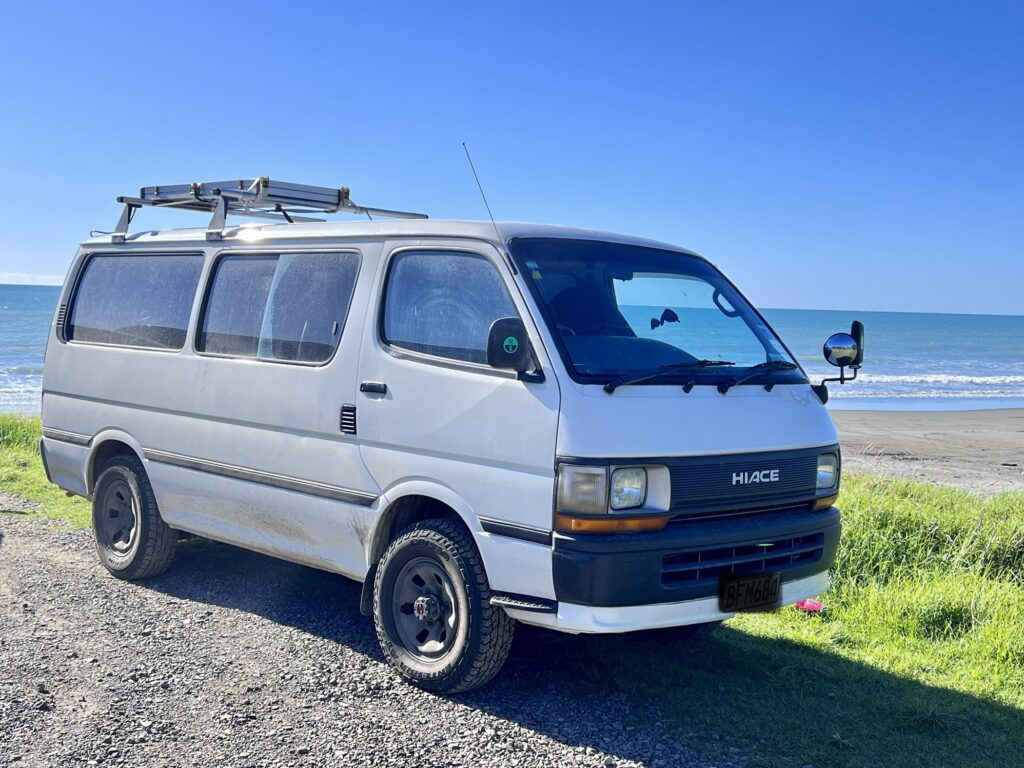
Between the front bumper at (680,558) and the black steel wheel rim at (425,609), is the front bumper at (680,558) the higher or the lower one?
the higher one

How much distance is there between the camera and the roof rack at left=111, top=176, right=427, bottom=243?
6.71 meters

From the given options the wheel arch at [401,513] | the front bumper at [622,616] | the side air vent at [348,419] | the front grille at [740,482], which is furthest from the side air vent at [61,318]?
the front grille at [740,482]

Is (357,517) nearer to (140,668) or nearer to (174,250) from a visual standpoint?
(140,668)

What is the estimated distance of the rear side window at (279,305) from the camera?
543cm

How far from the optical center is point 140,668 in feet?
16.6

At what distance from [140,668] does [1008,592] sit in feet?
17.2

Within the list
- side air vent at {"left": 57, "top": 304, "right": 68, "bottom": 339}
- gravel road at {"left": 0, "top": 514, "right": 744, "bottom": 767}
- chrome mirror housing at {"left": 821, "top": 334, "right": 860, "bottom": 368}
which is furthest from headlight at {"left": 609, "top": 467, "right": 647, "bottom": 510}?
side air vent at {"left": 57, "top": 304, "right": 68, "bottom": 339}

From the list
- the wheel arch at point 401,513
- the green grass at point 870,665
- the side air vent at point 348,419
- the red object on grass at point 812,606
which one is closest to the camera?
the green grass at point 870,665

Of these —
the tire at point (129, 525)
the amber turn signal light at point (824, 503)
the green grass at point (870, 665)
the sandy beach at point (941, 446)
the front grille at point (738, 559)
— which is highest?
the amber turn signal light at point (824, 503)

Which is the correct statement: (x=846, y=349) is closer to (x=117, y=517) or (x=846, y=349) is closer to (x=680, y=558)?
(x=680, y=558)

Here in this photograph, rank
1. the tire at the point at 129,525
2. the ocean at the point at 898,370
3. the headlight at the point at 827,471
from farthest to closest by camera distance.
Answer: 1. the ocean at the point at 898,370
2. the tire at the point at 129,525
3. the headlight at the point at 827,471

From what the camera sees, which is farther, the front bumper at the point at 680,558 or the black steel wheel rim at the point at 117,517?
the black steel wheel rim at the point at 117,517

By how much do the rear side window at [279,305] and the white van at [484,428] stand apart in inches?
0.5

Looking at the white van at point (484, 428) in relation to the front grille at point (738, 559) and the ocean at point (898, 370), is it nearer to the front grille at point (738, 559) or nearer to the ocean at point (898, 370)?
the front grille at point (738, 559)
